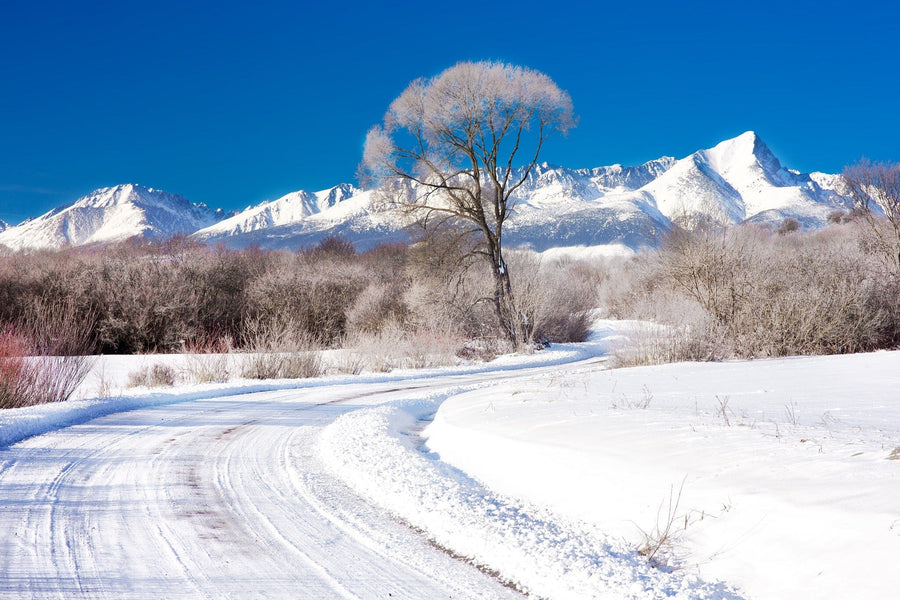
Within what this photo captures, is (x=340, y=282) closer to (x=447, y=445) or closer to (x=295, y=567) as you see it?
(x=447, y=445)

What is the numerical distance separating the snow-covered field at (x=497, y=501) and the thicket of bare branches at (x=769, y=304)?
7788 mm

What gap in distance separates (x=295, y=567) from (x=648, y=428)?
3.35 metres

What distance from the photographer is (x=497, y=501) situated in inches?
185

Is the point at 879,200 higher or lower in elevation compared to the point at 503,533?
higher

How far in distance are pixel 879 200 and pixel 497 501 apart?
1545 inches

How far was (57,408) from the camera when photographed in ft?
29.3

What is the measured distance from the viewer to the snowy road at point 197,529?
328 cm

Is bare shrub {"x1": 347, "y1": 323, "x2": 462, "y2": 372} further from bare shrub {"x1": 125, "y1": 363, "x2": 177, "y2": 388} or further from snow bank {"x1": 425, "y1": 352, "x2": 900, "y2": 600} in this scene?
snow bank {"x1": 425, "y1": 352, "x2": 900, "y2": 600}

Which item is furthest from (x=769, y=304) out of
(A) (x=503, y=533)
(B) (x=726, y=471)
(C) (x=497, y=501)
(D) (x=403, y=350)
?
(A) (x=503, y=533)

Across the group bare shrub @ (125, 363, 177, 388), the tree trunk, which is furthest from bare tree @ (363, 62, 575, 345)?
bare shrub @ (125, 363, 177, 388)

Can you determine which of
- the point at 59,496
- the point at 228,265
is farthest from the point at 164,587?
the point at 228,265

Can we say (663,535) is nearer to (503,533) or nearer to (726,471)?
(726,471)

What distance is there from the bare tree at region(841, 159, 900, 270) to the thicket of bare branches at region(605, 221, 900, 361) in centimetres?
1222

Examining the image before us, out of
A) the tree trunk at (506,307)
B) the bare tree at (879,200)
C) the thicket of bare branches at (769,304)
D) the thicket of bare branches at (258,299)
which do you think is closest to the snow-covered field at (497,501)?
the thicket of bare branches at (769,304)
